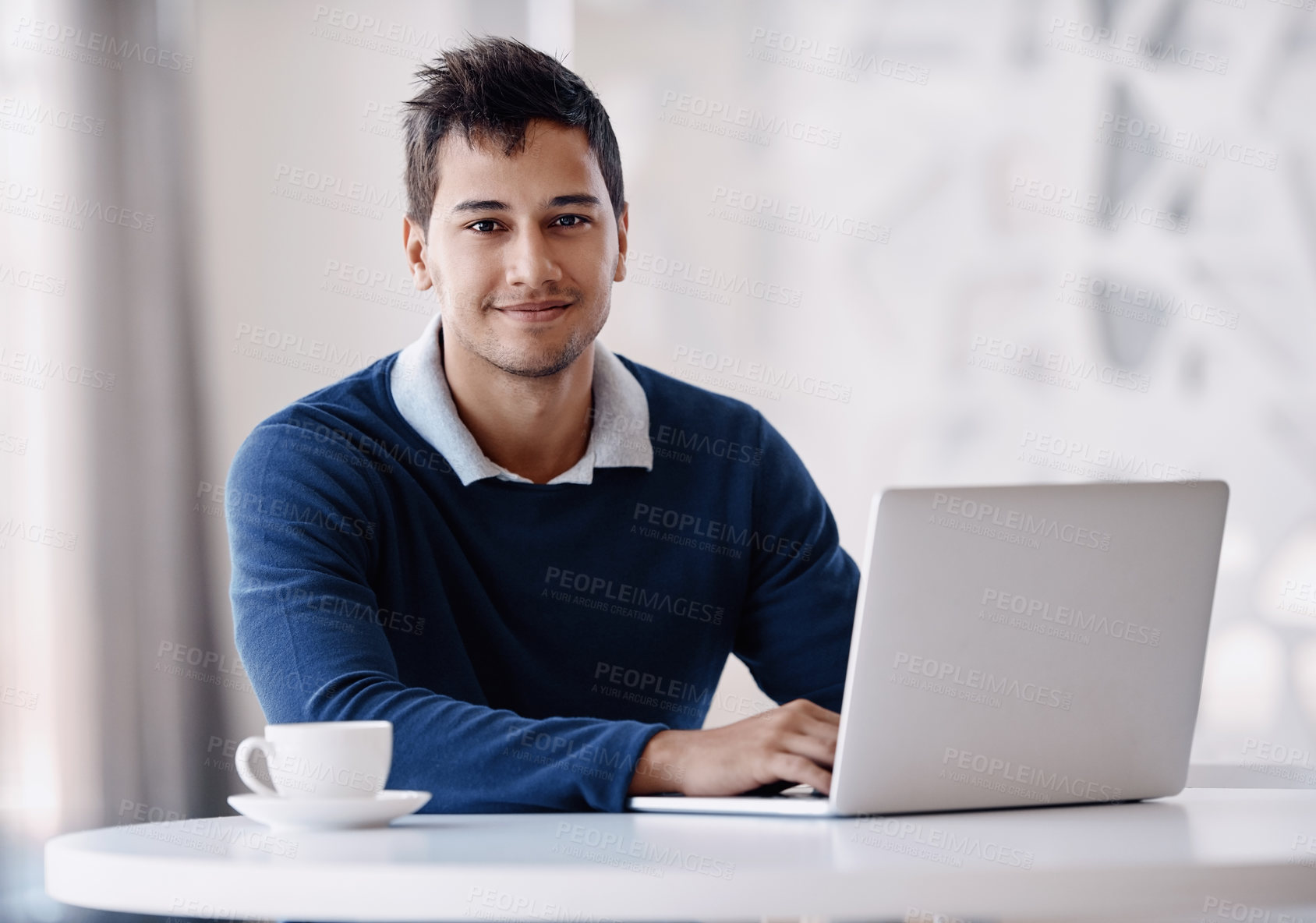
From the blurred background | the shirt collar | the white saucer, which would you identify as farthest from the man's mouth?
the blurred background

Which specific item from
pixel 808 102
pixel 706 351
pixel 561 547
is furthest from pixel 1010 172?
pixel 561 547

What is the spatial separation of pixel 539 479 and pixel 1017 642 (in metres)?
0.84

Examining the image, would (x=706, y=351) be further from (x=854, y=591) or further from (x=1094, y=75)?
(x=854, y=591)

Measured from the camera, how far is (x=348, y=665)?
43.6 inches

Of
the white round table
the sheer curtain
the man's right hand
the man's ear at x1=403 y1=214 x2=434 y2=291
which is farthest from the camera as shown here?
the sheer curtain

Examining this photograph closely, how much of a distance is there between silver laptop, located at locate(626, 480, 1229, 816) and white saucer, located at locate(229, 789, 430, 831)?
0.25 meters

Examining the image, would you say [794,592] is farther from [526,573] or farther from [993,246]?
[993,246]

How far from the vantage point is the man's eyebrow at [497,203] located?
1.58 metres

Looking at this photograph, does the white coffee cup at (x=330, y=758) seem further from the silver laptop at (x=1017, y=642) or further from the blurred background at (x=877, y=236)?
the blurred background at (x=877, y=236)

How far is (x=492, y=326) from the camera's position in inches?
64.0

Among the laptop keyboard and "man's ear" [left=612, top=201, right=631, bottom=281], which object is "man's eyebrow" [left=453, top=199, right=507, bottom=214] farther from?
the laptop keyboard

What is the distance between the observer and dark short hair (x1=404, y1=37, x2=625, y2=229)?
159 cm

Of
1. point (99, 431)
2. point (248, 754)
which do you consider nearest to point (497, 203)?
point (248, 754)

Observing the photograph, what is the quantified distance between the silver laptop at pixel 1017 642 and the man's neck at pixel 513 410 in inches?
29.3
